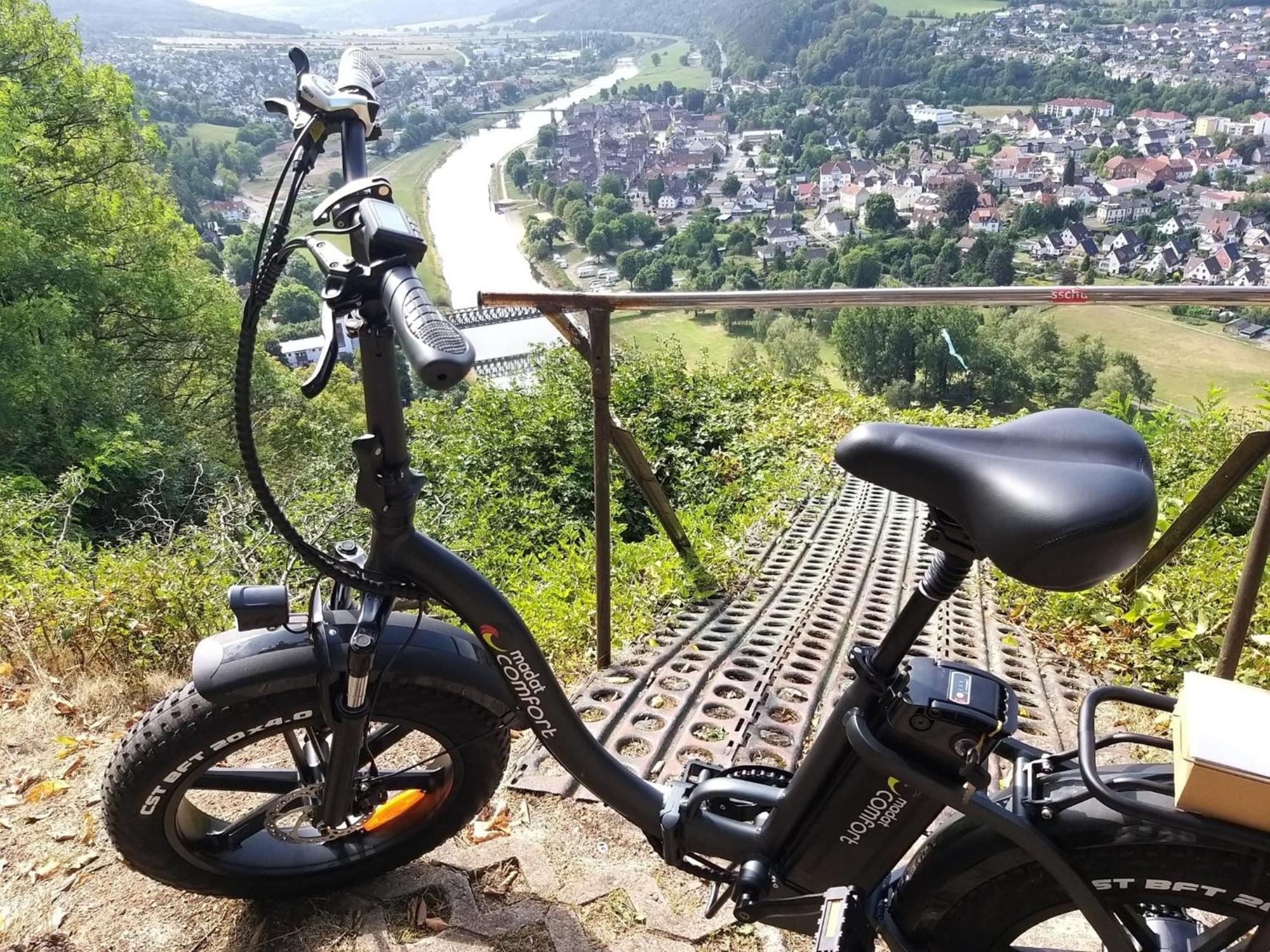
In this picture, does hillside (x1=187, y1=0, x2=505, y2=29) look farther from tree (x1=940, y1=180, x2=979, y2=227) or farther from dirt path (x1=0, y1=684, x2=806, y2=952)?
tree (x1=940, y1=180, x2=979, y2=227)

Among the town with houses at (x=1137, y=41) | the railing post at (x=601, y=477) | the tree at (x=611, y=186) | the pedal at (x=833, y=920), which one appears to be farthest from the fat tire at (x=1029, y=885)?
the town with houses at (x=1137, y=41)

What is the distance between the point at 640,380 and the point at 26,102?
1101 cm

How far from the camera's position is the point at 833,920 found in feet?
5.22

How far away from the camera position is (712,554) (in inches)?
155

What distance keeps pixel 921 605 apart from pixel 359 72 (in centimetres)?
147

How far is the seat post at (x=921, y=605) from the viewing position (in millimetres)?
1413

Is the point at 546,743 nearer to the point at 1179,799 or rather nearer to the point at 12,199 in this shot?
the point at 1179,799

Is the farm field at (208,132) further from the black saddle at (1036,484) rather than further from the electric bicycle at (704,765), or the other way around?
the black saddle at (1036,484)

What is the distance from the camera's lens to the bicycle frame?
4.72 feet

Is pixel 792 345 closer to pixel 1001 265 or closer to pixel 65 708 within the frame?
pixel 1001 265

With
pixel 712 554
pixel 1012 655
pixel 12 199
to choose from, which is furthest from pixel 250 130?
pixel 1012 655

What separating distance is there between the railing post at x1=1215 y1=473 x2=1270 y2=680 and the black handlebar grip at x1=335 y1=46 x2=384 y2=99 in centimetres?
235

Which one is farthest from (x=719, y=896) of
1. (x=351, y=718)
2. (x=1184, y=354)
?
(x=1184, y=354)

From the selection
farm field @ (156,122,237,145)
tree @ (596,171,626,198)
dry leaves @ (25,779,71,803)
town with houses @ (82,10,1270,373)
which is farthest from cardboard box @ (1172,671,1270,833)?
tree @ (596,171,626,198)
